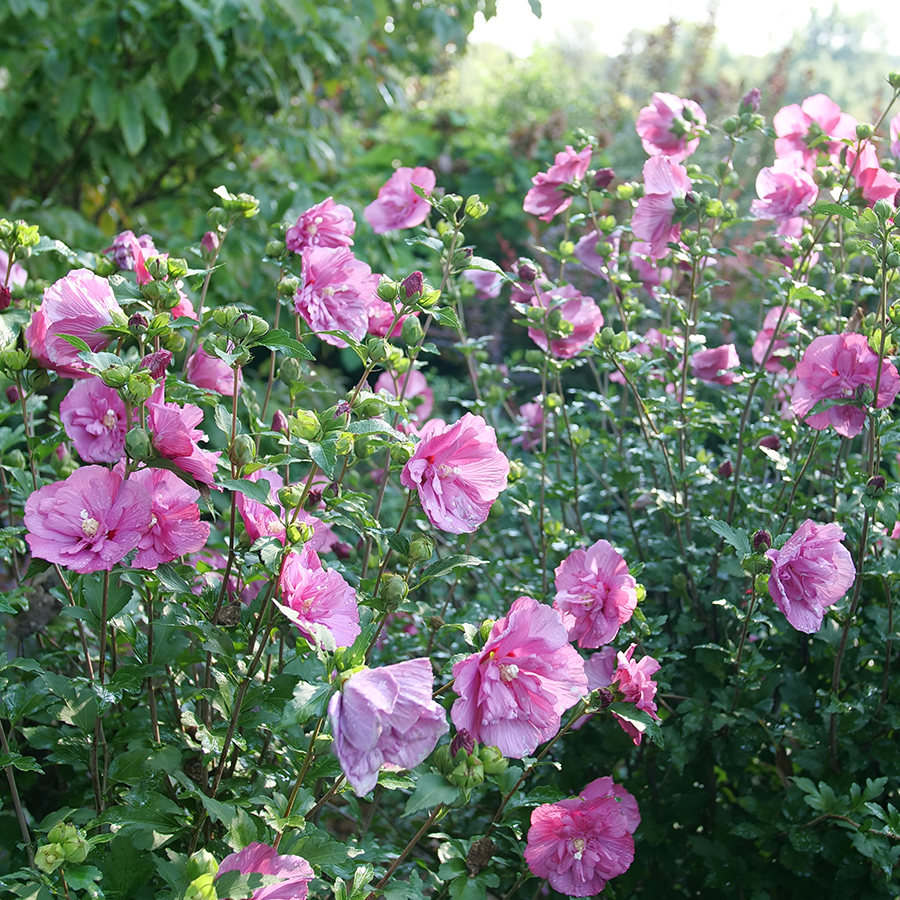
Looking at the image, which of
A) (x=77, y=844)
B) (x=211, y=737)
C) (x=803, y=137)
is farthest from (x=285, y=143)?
(x=77, y=844)

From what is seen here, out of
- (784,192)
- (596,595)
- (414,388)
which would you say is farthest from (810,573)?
(414,388)

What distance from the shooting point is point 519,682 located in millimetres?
880

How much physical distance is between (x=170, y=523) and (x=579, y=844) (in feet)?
2.10

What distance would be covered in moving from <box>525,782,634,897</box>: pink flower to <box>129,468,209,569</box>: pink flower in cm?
53

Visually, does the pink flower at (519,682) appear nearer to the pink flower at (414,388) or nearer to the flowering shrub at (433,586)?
the flowering shrub at (433,586)

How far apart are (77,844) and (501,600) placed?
0.99 m

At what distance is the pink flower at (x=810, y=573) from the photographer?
112 centimetres

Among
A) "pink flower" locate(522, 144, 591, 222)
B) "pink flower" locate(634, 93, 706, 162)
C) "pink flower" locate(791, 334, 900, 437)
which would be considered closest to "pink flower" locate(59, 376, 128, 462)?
"pink flower" locate(522, 144, 591, 222)

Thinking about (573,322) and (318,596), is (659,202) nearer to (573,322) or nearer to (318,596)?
(573,322)

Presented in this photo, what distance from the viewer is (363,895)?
90 cm

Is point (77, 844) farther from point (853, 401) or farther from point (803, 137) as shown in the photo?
point (803, 137)

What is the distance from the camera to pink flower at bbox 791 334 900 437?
125 centimetres

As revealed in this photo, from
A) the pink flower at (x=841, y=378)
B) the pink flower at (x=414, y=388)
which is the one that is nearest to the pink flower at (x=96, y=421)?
the pink flower at (x=414, y=388)

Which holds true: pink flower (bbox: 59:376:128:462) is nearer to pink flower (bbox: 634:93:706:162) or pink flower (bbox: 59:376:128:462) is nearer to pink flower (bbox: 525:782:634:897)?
pink flower (bbox: 525:782:634:897)
